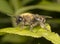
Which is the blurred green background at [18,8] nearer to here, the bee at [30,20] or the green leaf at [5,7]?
the green leaf at [5,7]

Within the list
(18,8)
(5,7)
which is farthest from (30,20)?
(5,7)

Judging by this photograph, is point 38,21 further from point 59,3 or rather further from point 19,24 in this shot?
point 59,3

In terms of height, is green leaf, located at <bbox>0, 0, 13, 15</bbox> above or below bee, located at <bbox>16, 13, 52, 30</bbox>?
above

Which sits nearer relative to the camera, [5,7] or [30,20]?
[30,20]

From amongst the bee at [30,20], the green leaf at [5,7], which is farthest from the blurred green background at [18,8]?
the bee at [30,20]

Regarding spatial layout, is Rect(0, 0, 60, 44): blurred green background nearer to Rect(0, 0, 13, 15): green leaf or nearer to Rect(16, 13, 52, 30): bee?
Rect(0, 0, 13, 15): green leaf

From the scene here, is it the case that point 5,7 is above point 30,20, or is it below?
above

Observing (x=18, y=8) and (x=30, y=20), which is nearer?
(x=30, y=20)

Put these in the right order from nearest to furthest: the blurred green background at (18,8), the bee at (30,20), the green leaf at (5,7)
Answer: the bee at (30,20) → the blurred green background at (18,8) → the green leaf at (5,7)

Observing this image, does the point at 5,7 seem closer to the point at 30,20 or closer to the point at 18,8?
the point at 18,8

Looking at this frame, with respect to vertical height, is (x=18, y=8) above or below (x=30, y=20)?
above

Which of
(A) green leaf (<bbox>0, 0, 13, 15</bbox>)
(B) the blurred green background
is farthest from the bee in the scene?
(A) green leaf (<bbox>0, 0, 13, 15</bbox>)

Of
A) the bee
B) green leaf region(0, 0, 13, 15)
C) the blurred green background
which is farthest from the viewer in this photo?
green leaf region(0, 0, 13, 15)
